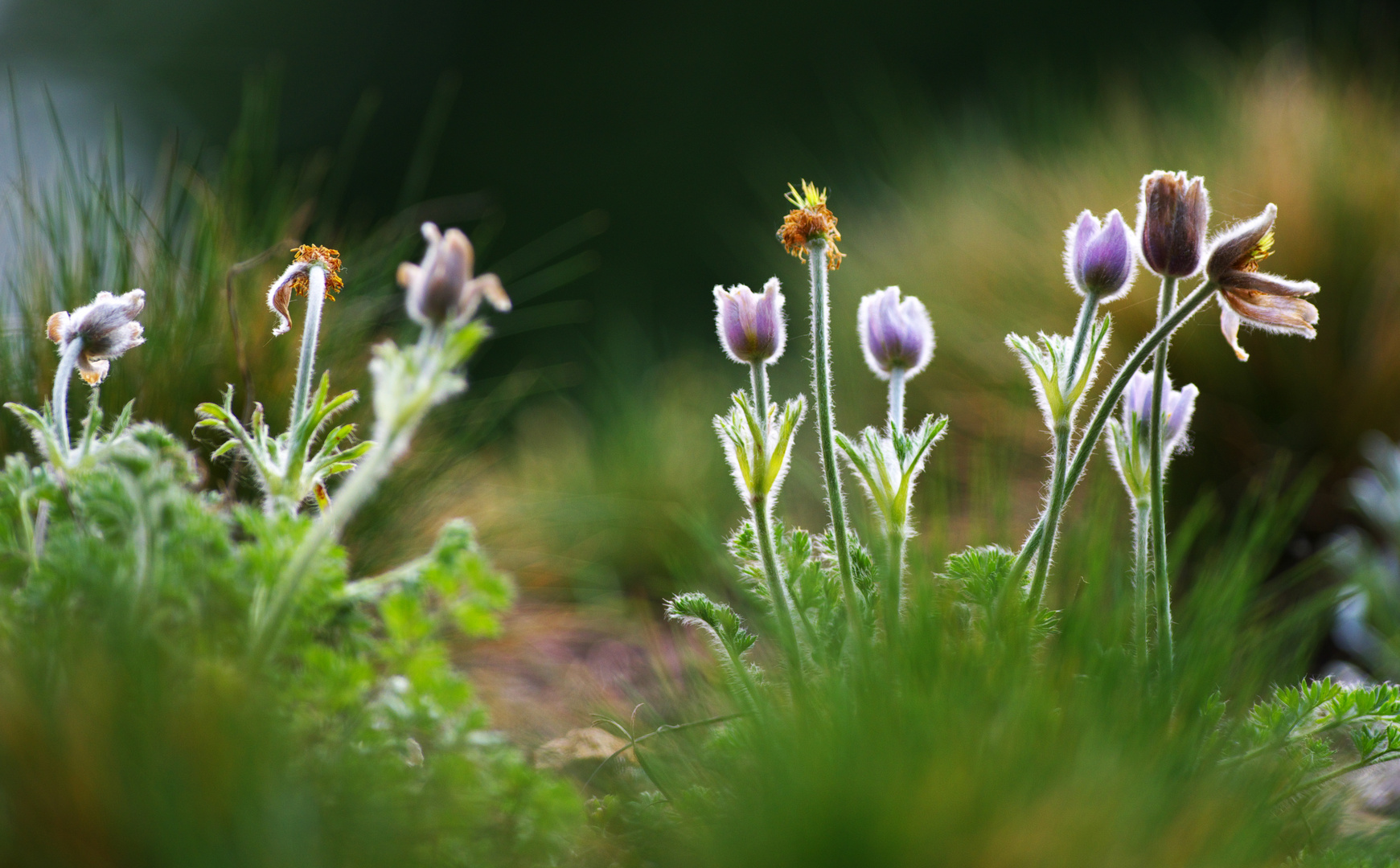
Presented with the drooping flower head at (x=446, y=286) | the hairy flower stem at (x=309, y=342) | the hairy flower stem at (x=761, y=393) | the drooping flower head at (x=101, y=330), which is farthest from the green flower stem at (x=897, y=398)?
the drooping flower head at (x=101, y=330)

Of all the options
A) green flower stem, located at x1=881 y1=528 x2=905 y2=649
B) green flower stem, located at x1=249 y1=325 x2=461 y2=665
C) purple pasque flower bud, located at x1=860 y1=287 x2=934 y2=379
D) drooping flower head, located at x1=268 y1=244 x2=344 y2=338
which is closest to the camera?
green flower stem, located at x1=249 y1=325 x2=461 y2=665

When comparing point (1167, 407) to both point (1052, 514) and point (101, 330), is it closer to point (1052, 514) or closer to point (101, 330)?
point (1052, 514)

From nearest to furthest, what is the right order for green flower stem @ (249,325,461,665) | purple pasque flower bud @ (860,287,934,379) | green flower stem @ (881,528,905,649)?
green flower stem @ (249,325,461,665) < green flower stem @ (881,528,905,649) < purple pasque flower bud @ (860,287,934,379)

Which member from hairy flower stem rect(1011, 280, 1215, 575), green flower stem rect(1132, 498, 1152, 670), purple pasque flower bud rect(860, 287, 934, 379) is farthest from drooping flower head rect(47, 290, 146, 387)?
green flower stem rect(1132, 498, 1152, 670)

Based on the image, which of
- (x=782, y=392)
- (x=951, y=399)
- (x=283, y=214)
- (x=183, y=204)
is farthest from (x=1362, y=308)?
(x=183, y=204)

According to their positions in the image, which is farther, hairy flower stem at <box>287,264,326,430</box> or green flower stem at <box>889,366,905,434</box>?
green flower stem at <box>889,366,905,434</box>

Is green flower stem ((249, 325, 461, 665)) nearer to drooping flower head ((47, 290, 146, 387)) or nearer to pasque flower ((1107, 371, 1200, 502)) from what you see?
drooping flower head ((47, 290, 146, 387))

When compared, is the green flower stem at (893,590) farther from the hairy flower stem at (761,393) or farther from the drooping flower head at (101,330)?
the drooping flower head at (101,330)

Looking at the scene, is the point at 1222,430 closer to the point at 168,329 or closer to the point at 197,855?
the point at 168,329
